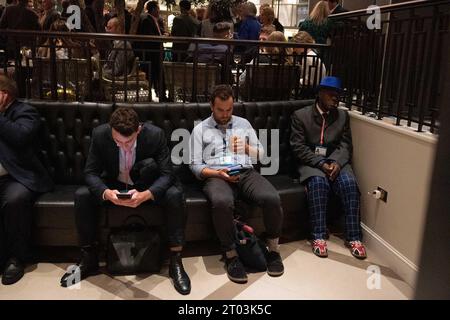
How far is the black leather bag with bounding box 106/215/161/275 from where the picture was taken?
2.66 m

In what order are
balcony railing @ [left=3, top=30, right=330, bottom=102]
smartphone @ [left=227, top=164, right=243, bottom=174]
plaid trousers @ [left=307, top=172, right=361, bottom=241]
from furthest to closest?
balcony railing @ [left=3, top=30, right=330, bottom=102] < plaid trousers @ [left=307, top=172, right=361, bottom=241] < smartphone @ [left=227, top=164, right=243, bottom=174]

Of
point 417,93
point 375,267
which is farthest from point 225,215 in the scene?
point 417,93

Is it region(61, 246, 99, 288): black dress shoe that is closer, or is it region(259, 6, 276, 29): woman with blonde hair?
region(61, 246, 99, 288): black dress shoe

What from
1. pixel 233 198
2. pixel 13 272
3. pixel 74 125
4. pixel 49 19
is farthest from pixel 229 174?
pixel 49 19

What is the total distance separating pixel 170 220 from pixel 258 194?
61 centimetres

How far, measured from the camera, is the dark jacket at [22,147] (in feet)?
8.99

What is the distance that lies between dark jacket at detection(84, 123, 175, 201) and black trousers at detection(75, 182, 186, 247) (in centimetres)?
6

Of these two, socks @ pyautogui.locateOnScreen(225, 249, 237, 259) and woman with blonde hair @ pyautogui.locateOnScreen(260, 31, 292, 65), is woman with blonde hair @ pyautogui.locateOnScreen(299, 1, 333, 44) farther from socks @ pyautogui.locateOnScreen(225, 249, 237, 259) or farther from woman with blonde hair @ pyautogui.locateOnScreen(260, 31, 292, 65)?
socks @ pyautogui.locateOnScreen(225, 249, 237, 259)

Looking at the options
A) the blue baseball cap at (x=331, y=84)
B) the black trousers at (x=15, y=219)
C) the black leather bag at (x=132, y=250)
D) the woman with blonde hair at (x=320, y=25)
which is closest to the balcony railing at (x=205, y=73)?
the woman with blonde hair at (x=320, y=25)

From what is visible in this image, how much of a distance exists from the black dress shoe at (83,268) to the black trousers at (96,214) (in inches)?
2.3

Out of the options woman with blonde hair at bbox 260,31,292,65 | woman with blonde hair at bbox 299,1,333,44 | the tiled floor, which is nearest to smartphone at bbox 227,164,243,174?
the tiled floor

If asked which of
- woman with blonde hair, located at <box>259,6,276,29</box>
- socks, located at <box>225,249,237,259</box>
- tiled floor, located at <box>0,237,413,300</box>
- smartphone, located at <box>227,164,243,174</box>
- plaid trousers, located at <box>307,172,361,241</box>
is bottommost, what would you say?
tiled floor, located at <box>0,237,413,300</box>

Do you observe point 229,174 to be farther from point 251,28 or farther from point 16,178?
point 251,28
